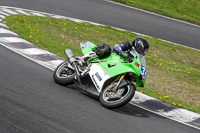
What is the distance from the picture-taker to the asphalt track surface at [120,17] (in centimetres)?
1701

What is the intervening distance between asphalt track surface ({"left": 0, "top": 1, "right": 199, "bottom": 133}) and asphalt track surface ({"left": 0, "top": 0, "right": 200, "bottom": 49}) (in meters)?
8.54

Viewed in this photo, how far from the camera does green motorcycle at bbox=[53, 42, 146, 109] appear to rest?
7.26 metres

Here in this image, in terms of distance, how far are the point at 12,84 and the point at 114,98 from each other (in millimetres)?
2083

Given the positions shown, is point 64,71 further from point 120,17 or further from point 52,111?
point 120,17

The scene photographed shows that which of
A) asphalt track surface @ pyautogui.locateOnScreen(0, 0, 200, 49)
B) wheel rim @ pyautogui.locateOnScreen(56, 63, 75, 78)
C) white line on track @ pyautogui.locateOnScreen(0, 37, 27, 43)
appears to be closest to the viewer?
wheel rim @ pyautogui.locateOnScreen(56, 63, 75, 78)

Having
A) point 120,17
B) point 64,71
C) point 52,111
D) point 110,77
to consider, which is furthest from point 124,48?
point 120,17

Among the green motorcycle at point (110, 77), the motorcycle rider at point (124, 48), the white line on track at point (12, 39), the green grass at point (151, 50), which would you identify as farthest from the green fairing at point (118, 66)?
the white line on track at point (12, 39)

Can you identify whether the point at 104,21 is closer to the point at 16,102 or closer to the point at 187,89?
the point at 187,89

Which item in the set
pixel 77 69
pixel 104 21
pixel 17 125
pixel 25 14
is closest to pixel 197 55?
pixel 104 21

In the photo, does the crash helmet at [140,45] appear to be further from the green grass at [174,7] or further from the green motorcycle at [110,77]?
the green grass at [174,7]

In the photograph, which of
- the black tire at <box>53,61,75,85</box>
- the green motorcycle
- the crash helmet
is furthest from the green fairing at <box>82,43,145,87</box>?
the black tire at <box>53,61,75,85</box>

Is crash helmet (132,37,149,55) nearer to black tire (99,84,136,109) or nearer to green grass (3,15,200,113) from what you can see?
black tire (99,84,136,109)

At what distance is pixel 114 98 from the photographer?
7.28 meters

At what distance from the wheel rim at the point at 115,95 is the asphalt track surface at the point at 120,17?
9.86 meters
